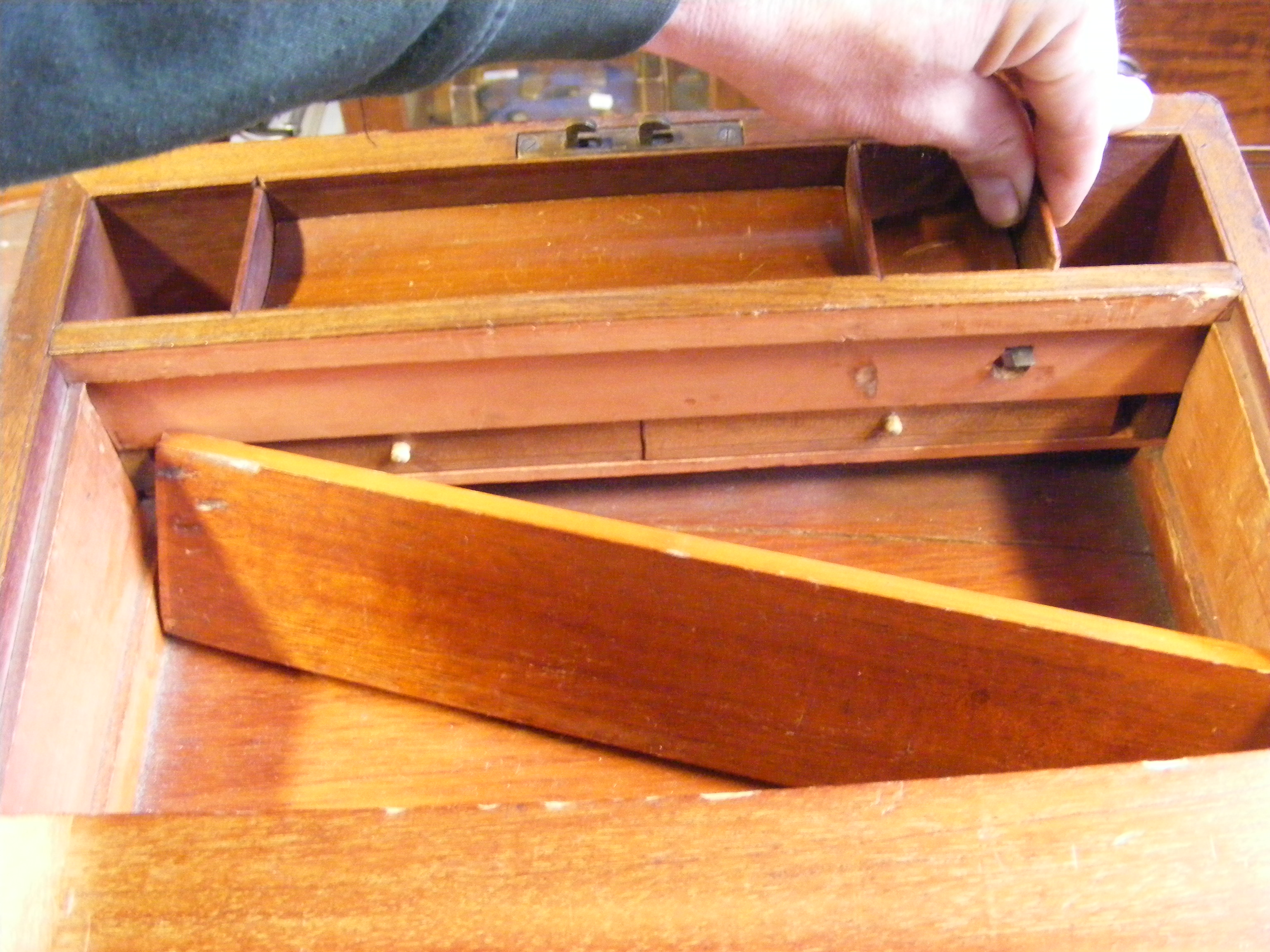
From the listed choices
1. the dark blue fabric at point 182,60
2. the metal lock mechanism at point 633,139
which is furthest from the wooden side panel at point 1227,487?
the dark blue fabric at point 182,60

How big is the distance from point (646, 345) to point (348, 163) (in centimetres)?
30

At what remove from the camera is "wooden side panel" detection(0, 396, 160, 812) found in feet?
2.35

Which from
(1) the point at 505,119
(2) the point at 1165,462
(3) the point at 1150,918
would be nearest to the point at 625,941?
(3) the point at 1150,918

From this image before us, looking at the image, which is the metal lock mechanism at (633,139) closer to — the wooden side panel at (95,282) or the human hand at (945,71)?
the human hand at (945,71)

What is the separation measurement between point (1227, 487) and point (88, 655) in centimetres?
80

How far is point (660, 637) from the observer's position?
30.9 inches

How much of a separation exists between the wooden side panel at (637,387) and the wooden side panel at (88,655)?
0.06 m

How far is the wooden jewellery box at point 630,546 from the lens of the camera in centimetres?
58

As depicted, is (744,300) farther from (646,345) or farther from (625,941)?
(625,941)

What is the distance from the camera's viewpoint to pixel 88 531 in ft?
2.61

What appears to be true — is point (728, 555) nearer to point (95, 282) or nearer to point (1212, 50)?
point (95, 282)

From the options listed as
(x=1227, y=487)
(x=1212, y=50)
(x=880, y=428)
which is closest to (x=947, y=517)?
(x=880, y=428)

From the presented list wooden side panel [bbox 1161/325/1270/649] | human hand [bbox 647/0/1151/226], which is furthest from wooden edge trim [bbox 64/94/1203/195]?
wooden side panel [bbox 1161/325/1270/649]

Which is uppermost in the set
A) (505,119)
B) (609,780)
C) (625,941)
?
(505,119)
